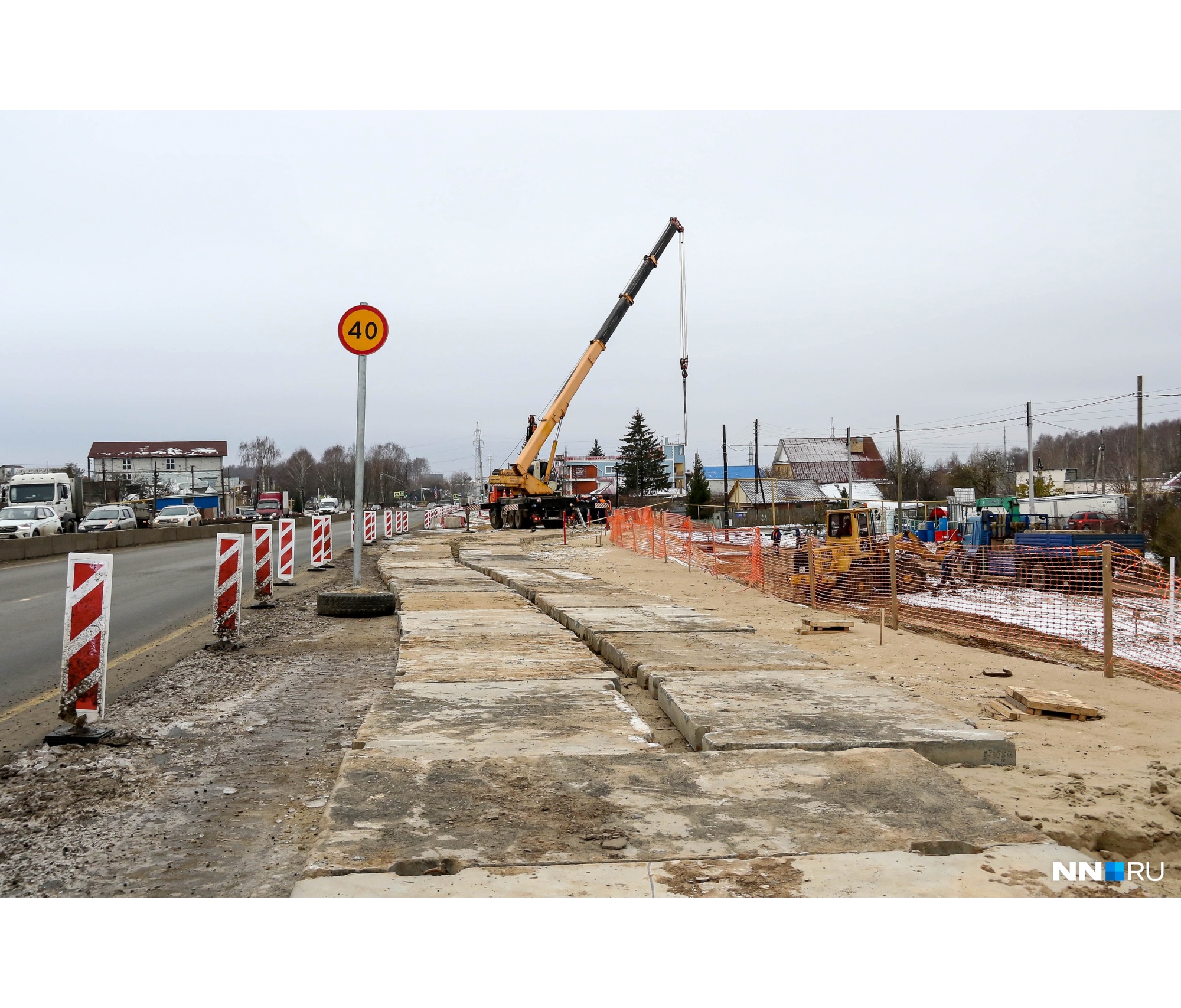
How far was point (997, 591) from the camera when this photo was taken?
67.9 feet

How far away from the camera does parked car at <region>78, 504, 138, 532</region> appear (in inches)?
1483

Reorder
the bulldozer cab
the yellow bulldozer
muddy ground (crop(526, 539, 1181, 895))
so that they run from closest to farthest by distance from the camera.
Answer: muddy ground (crop(526, 539, 1181, 895))
the yellow bulldozer
the bulldozer cab

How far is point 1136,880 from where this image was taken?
11.9ft

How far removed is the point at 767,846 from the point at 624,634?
5.58 meters

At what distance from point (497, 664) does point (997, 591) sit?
16.3 metres

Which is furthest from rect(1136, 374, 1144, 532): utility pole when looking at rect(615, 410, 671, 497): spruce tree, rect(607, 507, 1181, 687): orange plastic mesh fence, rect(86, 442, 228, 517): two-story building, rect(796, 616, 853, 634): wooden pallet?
rect(86, 442, 228, 517): two-story building

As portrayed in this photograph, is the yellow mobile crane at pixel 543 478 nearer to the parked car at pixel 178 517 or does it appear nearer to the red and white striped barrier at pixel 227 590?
the parked car at pixel 178 517

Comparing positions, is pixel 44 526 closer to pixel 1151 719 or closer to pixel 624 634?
pixel 624 634

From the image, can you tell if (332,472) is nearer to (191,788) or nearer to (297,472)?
(297,472)

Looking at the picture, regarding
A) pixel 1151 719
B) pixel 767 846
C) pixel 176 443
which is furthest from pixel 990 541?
pixel 176 443

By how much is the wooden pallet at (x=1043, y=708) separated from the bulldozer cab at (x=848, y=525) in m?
15.9

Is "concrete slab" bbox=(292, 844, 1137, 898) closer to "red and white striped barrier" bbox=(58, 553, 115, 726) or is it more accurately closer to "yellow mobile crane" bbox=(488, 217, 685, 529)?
"red and white striped barrier" bbox=(58, 553, 115, 726)

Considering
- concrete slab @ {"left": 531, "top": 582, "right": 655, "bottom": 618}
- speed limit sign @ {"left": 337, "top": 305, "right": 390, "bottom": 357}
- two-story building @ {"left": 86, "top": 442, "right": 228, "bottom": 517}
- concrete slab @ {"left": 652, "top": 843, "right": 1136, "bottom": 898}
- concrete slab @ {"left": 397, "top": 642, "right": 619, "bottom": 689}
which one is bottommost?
concrete slab @ {"left": 531, "top": 582, "right": 655, "bottom": 618}

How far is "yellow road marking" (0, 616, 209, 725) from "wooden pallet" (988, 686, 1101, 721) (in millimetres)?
6853
